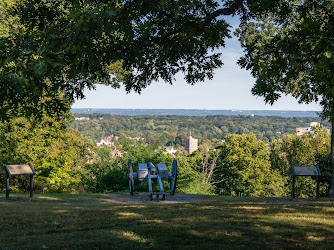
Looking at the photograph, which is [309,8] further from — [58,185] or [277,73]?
[58,185]

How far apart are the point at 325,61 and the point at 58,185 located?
49.8 feet

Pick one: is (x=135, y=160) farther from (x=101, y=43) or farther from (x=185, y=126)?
(x=185, y=126)

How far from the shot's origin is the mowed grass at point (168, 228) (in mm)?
6285

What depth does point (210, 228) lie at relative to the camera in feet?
23.8

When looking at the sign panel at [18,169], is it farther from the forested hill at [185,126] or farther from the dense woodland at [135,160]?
the forested hill at [185,126]

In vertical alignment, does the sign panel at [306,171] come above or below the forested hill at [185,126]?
above

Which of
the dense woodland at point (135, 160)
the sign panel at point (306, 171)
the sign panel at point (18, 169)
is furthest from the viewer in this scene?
the dense woodland at point (135, 160)

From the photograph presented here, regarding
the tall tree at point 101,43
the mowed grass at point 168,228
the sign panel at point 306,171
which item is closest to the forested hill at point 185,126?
the sign panel at point 306,171

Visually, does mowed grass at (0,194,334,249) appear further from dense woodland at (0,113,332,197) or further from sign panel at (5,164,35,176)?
sign panel at (5,164,35,176)

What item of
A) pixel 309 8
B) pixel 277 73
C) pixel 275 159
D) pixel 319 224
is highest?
pixel 309 8

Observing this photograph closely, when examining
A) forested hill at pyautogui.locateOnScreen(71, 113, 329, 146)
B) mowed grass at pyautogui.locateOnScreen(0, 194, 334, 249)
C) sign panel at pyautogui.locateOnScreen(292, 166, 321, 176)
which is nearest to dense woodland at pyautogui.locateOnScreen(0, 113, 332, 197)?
mowed grass at pyautogui.locateOnScreen(0, 194, 334, 249)

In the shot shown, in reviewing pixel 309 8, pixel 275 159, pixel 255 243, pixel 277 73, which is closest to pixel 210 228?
pixel 255 243

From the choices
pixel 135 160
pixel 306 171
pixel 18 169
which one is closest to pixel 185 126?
pixel 135 160

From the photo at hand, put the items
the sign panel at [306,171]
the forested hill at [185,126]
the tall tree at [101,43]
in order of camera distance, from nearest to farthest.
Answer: the tall tree at [101,43]
the sign panel at [306,171]
the forested hill at [185,126]
